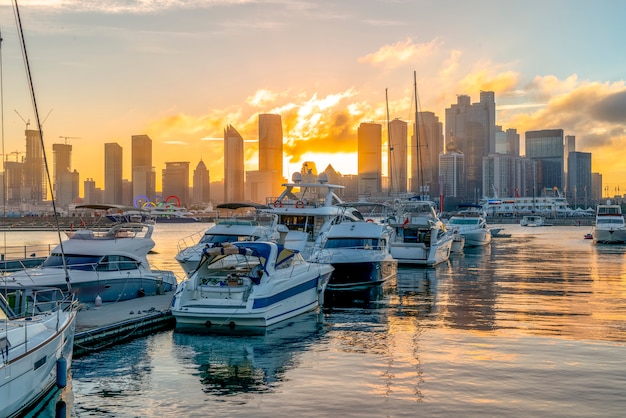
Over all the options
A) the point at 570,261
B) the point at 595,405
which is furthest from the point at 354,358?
the point at 570,261

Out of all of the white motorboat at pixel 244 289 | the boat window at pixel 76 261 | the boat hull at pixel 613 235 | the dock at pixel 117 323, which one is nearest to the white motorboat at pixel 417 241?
the white motorboat at pixel 244 289

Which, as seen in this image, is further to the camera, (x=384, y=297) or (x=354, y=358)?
(x=384, y=297)

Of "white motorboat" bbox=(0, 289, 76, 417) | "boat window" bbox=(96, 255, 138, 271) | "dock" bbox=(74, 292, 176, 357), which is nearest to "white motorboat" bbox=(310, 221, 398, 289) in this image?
"boat window" bbox=(96, 255, 138, 271)

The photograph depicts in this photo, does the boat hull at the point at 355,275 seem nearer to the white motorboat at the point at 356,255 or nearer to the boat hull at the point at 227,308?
the white motorboat at the point at 356,255

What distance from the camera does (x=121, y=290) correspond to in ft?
85.1

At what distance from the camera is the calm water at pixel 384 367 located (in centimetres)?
1446

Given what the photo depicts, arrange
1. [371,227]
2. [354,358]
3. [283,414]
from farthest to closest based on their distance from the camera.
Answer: [371,227] → [354,358] → [283,414]

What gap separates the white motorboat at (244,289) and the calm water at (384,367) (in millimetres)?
614

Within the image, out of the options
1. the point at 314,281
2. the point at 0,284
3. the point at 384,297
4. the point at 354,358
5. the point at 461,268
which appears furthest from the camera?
the point at 461,268

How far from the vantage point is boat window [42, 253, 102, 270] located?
2522cm

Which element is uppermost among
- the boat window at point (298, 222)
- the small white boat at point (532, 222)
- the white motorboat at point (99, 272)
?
the boat window at point (298, 222)

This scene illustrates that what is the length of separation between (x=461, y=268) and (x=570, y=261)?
11.0 meters

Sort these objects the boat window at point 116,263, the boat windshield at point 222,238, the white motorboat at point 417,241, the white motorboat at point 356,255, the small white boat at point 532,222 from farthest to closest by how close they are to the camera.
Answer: the small white boat at point 532,222 → the white motorboat at point 417,241 → the boat windshield at point 222,238 → the white motorboat at point 356,255 → the boat window at point 116,263

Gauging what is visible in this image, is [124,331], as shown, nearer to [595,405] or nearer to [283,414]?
[283,414]
